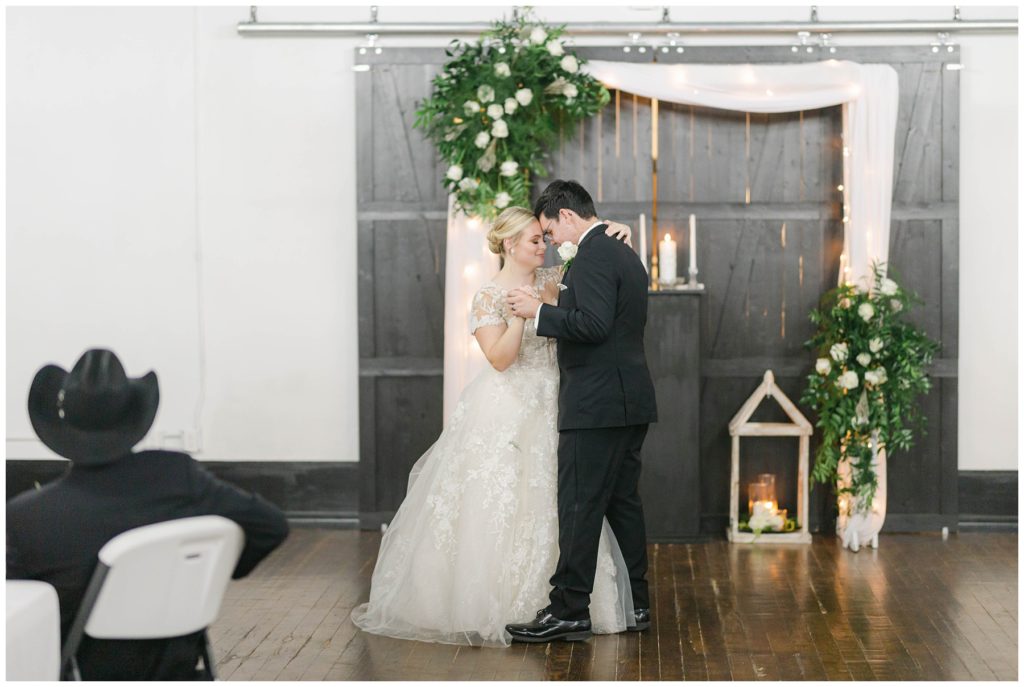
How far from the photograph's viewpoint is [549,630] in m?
4.41

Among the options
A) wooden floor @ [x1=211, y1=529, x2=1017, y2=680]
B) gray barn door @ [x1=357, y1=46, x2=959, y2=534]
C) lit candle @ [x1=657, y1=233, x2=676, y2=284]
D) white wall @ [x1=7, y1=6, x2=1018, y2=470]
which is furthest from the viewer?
white wall @ [x1=7, y1=6, x2=1018, y2=470]

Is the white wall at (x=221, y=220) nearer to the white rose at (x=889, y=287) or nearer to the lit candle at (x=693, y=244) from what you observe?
the white rose at (x=889, y=287)

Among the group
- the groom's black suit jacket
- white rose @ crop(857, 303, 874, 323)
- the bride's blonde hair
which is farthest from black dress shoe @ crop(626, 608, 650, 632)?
white rose @ crop(857, 303, 874, 323)

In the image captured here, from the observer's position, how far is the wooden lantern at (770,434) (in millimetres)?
6336

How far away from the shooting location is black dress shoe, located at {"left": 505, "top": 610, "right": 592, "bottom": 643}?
174 inches

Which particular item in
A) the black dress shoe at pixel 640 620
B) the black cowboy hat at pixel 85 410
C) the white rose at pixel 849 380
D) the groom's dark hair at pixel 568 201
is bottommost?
the black dress shoe at pixel 640 620

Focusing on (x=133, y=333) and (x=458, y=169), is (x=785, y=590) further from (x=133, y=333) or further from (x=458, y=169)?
(x=133, y=333)

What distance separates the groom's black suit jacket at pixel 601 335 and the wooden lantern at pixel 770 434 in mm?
2002

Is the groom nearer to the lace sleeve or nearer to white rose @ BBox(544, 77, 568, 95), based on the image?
the lace sleeve

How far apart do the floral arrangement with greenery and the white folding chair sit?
413cm

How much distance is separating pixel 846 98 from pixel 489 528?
11.2 ft

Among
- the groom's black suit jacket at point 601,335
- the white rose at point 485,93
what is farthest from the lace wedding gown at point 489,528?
the white rose at point 485,93

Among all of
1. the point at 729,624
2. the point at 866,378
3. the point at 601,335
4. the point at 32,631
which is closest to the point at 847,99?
the point at 866,378

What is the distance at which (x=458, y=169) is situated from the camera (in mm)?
6121
